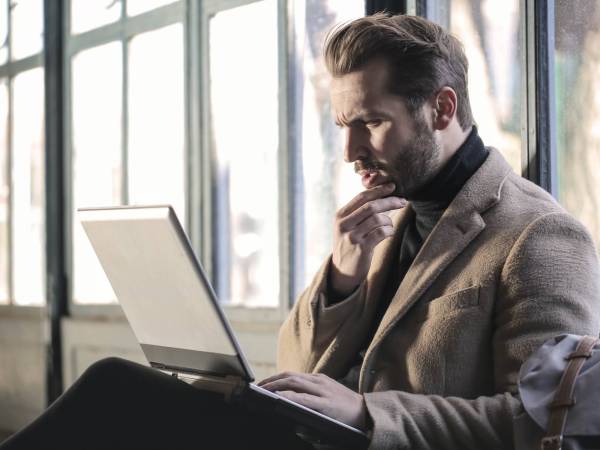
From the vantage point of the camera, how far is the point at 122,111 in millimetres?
4863

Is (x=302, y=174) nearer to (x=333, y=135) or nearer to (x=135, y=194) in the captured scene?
(x=333, y=135)

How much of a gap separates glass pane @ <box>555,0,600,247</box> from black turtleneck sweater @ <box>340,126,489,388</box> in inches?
20.8

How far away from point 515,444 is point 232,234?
274 cm

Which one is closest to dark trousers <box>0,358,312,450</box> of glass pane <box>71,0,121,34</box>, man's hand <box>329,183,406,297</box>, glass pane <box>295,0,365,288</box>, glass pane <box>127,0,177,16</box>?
man's hand <box>329,183,406,297</box>

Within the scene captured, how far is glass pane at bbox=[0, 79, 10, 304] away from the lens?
5832 millimetres

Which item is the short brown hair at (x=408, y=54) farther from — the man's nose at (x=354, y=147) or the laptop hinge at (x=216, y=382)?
the laptop hinge at (x=216, y=382)

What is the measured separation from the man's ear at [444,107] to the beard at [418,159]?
31 mm

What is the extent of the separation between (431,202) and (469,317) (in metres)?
0.35

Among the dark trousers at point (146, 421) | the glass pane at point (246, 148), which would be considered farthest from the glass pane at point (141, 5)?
the dark trousers at point (146, 421)

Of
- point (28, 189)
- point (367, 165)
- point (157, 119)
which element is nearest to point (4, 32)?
point (28, 189)

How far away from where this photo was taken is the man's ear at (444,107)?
2146 mm

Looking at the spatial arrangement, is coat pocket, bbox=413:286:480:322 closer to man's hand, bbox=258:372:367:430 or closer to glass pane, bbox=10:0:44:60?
man's hand, bbox=258:372:367:430

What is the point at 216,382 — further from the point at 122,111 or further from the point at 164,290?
the point at 122,111

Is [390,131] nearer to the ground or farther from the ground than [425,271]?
farther from the ground
